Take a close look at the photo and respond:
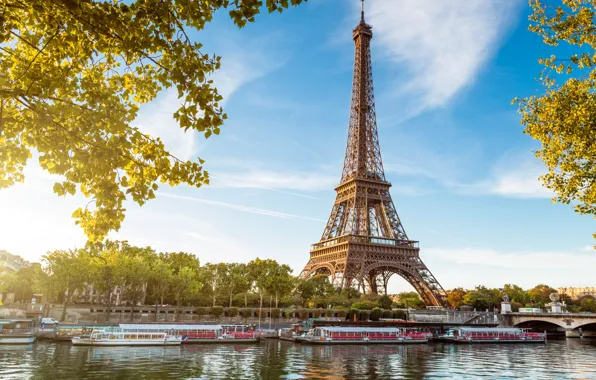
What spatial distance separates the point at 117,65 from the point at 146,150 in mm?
2558

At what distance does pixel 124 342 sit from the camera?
4709 cm

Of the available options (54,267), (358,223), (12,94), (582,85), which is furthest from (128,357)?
(358,223)

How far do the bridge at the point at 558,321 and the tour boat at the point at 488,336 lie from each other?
41.3 feet

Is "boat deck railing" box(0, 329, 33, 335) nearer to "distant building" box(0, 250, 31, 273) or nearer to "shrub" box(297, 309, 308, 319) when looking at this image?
"shrub" box(297, 309, 308, 319)

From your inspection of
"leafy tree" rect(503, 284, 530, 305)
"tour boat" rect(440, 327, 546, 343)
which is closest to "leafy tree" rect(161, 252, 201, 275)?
"tour boat" rect(440, 327, 546, 343)

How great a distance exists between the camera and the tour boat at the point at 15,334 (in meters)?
43.3

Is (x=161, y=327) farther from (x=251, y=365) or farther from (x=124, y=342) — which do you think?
(x=251, y=365)

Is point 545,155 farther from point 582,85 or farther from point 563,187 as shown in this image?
point 582,85

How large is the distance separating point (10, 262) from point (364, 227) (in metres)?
102

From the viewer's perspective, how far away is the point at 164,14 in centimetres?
782

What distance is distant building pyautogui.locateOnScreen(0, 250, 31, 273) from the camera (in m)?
106

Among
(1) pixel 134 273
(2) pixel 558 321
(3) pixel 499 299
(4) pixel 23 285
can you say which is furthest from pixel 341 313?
(4) pixel 23 285

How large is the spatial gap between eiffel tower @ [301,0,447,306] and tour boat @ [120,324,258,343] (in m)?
32.1

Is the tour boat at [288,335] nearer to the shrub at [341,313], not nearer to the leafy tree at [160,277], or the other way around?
the shrub at [341,313]
